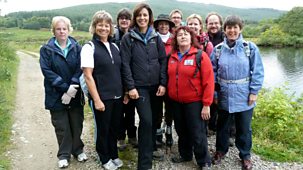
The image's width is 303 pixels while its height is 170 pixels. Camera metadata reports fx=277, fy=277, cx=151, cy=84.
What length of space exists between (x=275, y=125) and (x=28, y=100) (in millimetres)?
7720

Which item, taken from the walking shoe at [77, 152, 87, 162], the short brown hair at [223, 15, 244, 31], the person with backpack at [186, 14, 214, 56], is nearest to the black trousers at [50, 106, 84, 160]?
the walking shoe at [77, 152, 87, 162]

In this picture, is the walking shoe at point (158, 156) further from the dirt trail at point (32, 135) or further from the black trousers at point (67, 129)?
the dirt trail at point (32, 135)

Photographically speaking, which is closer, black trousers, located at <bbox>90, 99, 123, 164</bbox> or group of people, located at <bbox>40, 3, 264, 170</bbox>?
group of people, located at <bbox>40, 3, 264, 170</bbox>

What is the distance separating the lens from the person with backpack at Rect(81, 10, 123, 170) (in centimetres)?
395

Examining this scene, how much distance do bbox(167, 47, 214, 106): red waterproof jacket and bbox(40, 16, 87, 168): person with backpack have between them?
5.06 feet

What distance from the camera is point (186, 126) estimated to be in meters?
4.62

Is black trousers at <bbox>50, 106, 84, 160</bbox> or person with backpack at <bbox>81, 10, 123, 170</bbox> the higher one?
person with backpack at <bbox>81, 10, 123, 170</bbox>

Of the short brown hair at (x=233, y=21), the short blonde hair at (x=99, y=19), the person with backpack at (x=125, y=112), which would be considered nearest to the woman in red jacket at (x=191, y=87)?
the short brown hair at (x=233, y=21)

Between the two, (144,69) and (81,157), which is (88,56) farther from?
(81,157)

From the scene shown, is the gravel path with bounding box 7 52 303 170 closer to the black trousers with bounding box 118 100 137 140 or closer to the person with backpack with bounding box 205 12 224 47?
the black trousers with bounding box 118 100 137 140

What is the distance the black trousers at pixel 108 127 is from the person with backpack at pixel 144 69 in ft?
1.10

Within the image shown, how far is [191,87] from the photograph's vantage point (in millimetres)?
4195

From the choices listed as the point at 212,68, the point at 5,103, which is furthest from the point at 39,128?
the point at 212,68

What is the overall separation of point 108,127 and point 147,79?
3.20 feet
